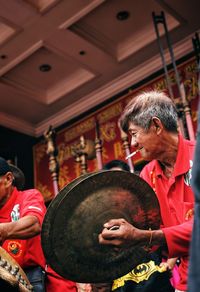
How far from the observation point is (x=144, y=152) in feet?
7.75

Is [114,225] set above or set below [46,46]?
below

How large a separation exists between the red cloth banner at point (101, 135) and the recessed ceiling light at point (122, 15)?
904 millimetres

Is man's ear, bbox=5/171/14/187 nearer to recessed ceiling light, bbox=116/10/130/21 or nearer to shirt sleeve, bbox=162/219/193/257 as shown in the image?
shirt sleeve, bbox=162/219/193/257

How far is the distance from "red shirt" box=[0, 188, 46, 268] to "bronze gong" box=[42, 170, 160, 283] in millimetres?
648

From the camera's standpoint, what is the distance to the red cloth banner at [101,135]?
5.67 metres

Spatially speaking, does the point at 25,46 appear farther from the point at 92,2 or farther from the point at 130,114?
the point at 130,114

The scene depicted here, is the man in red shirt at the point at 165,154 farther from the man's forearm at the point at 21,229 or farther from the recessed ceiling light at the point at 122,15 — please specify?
the recessed ceiling light at the point at 122,15

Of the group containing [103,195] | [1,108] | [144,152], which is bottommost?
[103,195]

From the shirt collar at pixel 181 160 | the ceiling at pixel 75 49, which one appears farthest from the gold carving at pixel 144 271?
the ceiling at pixel 75 49

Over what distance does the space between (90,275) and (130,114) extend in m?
0.89

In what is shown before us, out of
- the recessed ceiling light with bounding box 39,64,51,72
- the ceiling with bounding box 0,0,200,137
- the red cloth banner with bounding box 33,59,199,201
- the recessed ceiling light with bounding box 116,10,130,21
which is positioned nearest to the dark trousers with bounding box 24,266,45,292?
the red cloth banner with bounding box 33,59,199,201

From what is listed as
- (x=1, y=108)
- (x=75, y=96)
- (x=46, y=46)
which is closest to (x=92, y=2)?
(x=46, y=46)

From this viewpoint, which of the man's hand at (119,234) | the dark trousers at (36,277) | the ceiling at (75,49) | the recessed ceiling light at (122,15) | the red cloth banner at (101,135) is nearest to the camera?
the man's hand at (119,234)

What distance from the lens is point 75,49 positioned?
19.1ft
